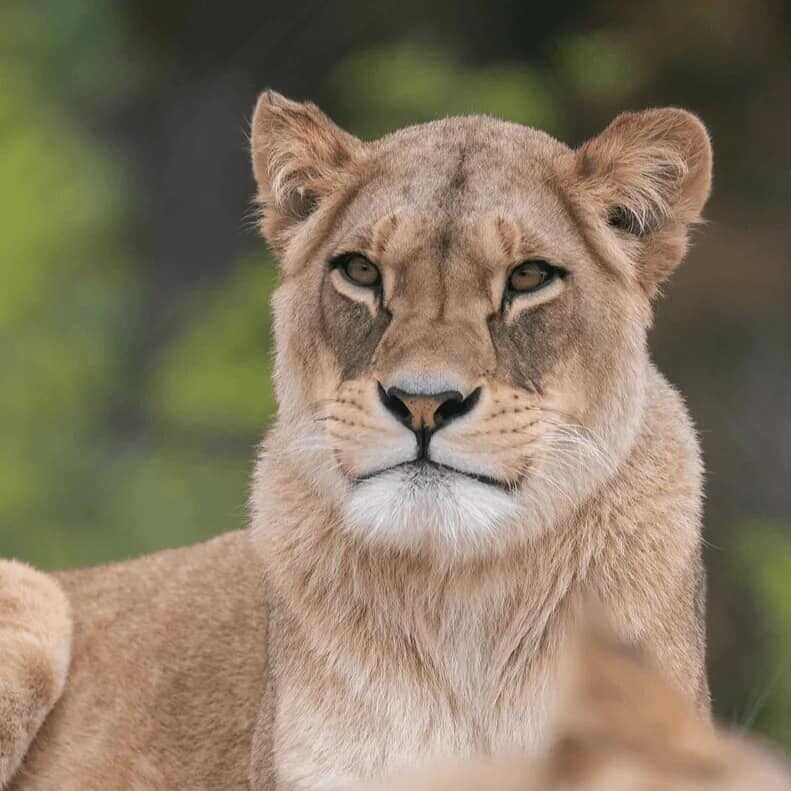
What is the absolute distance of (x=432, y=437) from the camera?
3.21 m

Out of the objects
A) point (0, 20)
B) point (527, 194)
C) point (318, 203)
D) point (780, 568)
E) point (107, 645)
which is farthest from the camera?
point (0, 20)

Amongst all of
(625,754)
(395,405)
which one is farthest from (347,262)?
(625,754)

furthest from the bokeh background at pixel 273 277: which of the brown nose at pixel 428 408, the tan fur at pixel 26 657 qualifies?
the brown nose at pixel 428 408

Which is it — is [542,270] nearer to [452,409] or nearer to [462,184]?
[462,184]

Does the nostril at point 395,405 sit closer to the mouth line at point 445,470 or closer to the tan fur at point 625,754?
the mouth line at point 445,470

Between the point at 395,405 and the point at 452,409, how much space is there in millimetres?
112

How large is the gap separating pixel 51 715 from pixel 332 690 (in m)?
1.45

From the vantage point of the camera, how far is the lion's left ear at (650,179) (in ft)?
12.5

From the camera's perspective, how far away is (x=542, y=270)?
3.62m

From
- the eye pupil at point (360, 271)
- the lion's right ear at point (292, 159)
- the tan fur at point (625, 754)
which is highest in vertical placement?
the lion's right ear at point (292, 159)

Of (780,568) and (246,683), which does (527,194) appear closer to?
(246,683)

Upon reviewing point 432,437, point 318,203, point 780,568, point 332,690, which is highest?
point 318,203

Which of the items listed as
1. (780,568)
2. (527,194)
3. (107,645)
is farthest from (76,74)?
(527,194)

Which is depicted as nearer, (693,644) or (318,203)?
(693,644)
